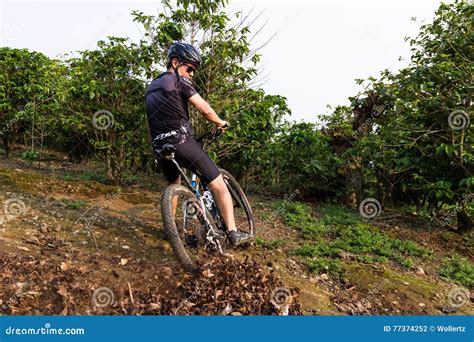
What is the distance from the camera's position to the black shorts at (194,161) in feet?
14.3

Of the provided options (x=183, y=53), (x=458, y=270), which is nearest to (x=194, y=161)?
(x=183, y=53)

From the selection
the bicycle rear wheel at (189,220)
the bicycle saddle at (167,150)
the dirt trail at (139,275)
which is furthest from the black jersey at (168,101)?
the dirt trail at (139,275)

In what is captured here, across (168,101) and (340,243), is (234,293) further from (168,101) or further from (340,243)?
(340,243)

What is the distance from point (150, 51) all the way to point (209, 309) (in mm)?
5333

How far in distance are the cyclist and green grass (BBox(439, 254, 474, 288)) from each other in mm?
3821

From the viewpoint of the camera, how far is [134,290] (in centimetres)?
371

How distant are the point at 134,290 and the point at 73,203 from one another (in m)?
3.23

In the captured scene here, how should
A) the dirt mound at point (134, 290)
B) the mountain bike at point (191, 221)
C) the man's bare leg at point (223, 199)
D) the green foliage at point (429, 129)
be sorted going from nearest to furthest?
the dirt mound at point (134, 290) < the mountain bike at point (191, 221) < the man's bare leg at point (223, 199) < the green foliage at point (429, 129)

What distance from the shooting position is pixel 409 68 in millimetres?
8172

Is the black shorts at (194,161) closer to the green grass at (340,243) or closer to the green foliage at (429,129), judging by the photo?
the green grass at (340,243)

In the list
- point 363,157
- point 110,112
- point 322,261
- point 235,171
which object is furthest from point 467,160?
point 110,112

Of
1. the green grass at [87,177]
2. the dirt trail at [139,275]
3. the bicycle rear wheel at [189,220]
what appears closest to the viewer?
the dirt trail at [139,275]

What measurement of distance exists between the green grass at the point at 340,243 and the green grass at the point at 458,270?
349mm

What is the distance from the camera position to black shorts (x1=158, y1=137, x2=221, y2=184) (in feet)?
14.3
